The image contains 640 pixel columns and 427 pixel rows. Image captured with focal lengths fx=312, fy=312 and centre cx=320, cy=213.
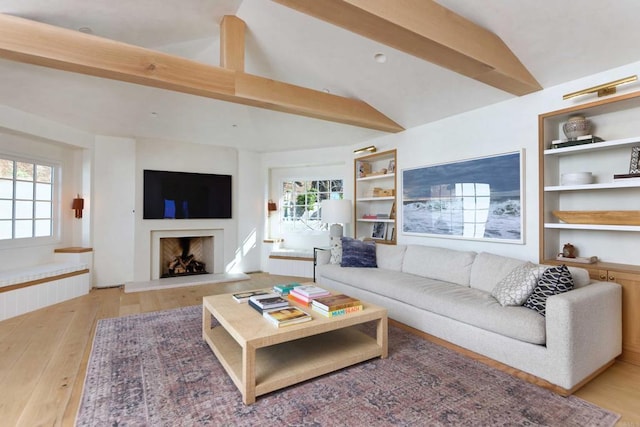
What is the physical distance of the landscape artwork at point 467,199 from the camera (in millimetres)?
3131

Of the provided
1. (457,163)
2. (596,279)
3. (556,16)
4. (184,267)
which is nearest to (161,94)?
(184,267)

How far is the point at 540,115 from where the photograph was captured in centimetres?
292

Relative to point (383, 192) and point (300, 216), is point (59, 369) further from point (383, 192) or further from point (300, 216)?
point (300, 216)

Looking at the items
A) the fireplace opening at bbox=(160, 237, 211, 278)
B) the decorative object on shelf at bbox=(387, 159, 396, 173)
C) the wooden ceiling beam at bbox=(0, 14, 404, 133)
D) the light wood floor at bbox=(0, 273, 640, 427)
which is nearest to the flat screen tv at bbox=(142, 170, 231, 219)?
the fireplace opening at bbox=(160, 237, 211, 278)

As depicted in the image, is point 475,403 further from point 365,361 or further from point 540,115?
point 540,115

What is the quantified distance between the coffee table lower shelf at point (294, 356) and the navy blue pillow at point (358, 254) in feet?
4.39

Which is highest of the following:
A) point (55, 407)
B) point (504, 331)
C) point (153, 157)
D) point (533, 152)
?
point (153, 157)

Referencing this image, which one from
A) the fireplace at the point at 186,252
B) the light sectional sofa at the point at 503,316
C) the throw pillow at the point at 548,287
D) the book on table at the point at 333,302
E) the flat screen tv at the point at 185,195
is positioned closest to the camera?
the light sectional sofa at the point at 503,316

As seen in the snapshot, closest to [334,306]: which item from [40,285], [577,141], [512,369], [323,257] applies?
[512,369]

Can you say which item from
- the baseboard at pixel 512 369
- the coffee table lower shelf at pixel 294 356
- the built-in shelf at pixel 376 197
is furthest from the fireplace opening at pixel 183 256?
the baseboard at pixel 512 369

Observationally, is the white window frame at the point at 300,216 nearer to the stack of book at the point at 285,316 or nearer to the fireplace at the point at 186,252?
the fireplace at the point at 186,252

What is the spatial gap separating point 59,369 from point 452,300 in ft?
9.85

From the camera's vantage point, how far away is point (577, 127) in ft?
8.91

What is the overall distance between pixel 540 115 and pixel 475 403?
258 centimetres
